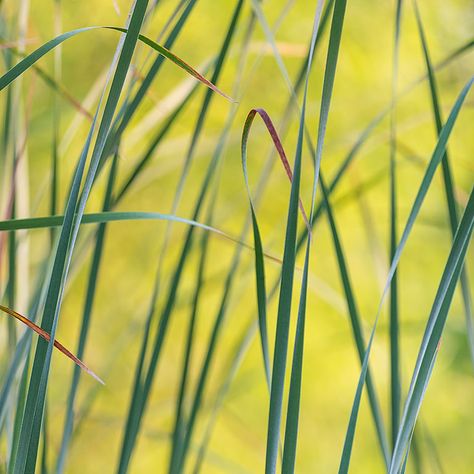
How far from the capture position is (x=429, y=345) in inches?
8.6

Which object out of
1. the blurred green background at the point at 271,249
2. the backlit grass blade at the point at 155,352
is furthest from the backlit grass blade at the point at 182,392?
the blurred green background at the point at 271,249

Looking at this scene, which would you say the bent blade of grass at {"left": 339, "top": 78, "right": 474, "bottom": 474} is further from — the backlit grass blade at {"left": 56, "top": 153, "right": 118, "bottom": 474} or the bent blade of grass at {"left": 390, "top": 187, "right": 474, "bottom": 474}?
the backlit grass blade at {"left": 56, "top": 153, "right": 118, "bottom": 474}

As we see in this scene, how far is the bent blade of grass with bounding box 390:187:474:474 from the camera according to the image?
0.70 ft

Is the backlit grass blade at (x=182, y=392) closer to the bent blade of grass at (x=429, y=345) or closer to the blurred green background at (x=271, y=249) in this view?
the bent blade of grass at (x=429, y=345)

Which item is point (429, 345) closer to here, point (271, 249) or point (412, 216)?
point (412, 216)

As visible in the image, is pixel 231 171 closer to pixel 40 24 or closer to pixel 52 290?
pixel 40 24

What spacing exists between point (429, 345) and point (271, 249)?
2.13ft

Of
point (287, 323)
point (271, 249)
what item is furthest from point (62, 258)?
point (271, 249)

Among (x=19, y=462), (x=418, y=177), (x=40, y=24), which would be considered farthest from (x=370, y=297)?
(x=19, y=462)

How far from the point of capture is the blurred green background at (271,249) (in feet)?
2.98

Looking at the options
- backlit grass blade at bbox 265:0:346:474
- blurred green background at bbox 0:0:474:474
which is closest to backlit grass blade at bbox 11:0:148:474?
backlit grass blade at bbox 265:0:346:474

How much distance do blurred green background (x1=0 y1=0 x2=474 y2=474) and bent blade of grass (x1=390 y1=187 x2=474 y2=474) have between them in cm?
63

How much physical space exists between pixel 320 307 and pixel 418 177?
0.70 ft

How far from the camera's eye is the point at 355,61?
1.03 m
